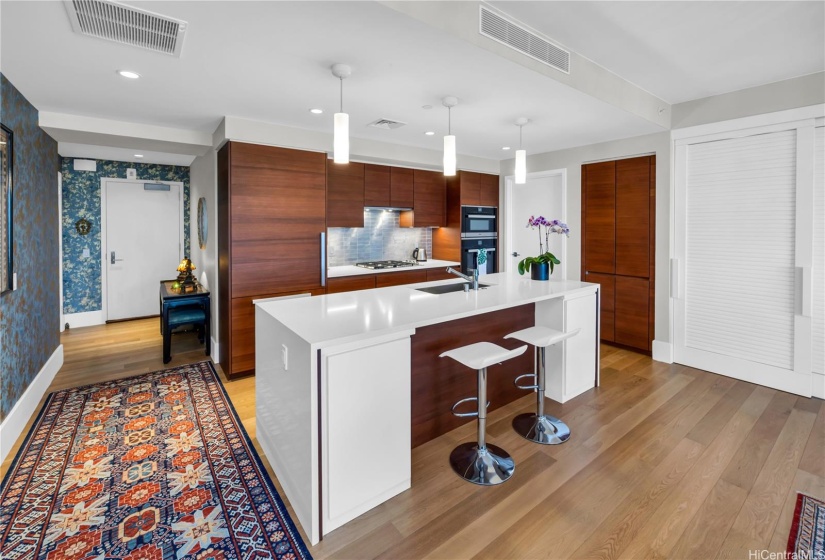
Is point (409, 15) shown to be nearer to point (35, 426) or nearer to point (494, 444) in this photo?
point (494, 444)

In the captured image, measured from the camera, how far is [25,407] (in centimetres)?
289

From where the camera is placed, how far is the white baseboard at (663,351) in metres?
4.18

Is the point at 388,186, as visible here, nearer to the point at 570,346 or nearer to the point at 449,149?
the point at 449,149

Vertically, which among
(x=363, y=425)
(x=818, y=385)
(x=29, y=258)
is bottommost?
(x=818, y=385)

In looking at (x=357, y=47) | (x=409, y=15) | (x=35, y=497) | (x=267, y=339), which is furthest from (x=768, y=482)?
(x=35, y=497)

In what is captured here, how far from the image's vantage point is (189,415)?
9.90ft

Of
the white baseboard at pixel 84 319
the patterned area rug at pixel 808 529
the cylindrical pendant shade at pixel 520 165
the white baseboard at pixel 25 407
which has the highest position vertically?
the cylindrical pendant shade at pixel 520 165

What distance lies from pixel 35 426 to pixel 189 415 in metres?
0.99

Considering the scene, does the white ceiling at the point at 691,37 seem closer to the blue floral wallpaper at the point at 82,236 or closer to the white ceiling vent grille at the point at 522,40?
the white ceiling vent grille at the point at 522,40

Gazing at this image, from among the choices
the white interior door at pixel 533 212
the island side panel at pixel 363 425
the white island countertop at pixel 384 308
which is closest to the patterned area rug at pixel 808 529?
the white island countertop at pixel 384 308

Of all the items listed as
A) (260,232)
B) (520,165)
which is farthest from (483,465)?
(260,232)

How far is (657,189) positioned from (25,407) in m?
5.76

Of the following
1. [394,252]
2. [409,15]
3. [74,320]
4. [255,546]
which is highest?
[409,15]

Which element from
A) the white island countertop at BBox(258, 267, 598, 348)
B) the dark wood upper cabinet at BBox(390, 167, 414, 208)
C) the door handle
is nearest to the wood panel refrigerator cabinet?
the door handle
